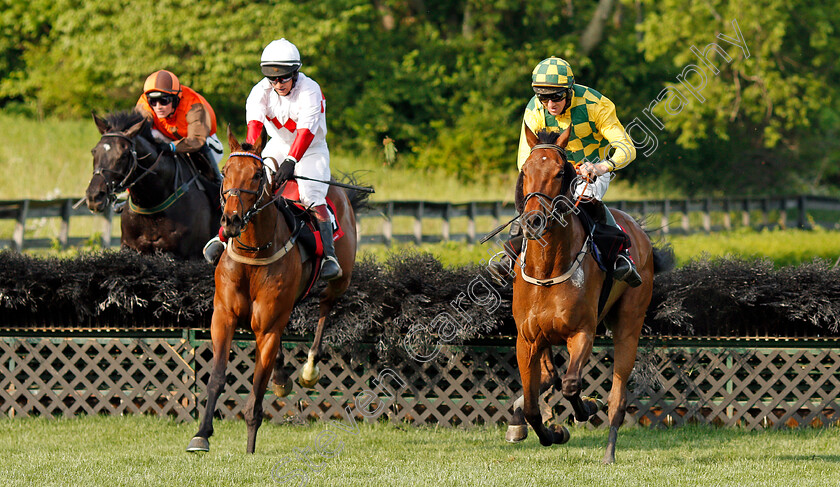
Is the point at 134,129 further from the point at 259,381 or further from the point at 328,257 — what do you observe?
the point at 259,381

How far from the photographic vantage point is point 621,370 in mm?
7363

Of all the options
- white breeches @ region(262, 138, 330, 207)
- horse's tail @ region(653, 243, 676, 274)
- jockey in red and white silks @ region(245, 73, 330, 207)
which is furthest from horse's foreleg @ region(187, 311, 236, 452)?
horse's tail @ region(653, 243, 676, 274)

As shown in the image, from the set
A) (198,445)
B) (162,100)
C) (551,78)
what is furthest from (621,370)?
(162,100)

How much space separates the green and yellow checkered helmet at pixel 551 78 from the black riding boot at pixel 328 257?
1.98 meters

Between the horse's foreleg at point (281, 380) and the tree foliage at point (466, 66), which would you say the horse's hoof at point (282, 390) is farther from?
the tree foliage at point (466, 66)

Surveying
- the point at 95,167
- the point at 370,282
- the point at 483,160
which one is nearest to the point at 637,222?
the point at 370,282

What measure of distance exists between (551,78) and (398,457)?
2.64 m

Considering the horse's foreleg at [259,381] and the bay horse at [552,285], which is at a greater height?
the bay horse at [552,285]

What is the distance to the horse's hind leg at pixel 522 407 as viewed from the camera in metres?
6.98

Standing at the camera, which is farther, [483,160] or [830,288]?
[483,160]

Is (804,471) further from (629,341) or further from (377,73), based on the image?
(377,73)

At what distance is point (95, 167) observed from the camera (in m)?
9.02

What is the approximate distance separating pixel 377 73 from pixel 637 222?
2273cm

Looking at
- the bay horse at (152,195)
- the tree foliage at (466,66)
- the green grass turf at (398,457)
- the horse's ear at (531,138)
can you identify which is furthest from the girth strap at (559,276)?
the tree foliage at (466,66)
